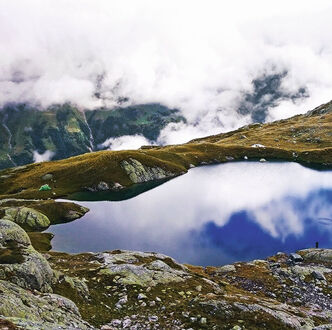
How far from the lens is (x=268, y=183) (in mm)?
126625

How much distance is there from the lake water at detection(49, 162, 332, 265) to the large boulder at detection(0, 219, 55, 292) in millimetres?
39830

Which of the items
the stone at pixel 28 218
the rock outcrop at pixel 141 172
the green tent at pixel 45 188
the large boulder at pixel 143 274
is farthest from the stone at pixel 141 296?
the rock outcrop at pixel 141 172

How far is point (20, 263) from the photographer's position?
27.4 meters

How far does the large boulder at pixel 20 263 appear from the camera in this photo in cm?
2623

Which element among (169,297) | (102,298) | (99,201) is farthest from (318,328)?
(99,201)

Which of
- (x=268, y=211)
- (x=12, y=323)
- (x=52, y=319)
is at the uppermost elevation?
(x=12, y=323)

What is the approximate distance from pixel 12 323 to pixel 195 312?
1617cm

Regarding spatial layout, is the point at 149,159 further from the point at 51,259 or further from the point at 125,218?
the point at 51,259

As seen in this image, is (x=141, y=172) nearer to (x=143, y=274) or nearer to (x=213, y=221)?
(x=213, y=221)

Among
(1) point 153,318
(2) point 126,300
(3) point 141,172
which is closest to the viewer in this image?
(1) point 153,318

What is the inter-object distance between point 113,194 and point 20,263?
97197 mm

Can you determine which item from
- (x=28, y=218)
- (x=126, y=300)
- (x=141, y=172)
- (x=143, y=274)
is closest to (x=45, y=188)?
→ (x=28, y=218)

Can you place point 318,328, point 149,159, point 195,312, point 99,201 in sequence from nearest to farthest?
point 318,328 < point 195,312 < point 99,201 < point 149,159

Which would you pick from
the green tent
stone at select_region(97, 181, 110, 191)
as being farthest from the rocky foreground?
the green tent
